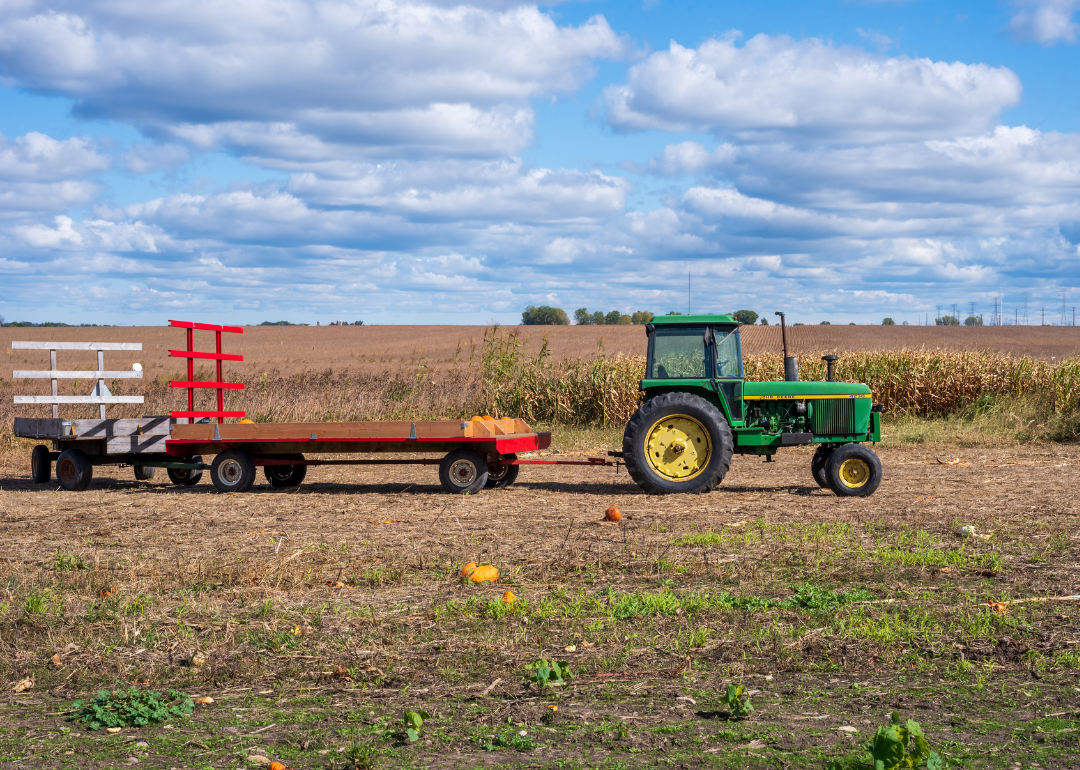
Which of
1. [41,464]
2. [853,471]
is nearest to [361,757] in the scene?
[853,471]

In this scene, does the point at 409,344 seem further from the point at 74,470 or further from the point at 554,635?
the point at 554,635

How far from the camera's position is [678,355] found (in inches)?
417

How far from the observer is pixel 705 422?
10141 millimetres

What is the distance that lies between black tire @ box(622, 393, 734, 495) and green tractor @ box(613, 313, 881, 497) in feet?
0.04

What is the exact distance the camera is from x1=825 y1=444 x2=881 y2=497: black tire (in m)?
10.1

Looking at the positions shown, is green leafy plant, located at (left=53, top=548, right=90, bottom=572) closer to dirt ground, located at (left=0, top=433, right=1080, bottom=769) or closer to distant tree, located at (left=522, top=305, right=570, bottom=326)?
dirt ground, located at (left=0, top=433, right=1080, bottom=769)

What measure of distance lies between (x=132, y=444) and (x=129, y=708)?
27.9 ft

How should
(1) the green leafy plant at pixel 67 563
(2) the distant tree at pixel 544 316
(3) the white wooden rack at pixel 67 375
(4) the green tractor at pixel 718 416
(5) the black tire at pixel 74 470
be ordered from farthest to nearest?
1. (2) the distant tree at pixel 544 316
2. (5) the black tire at pixel 74 470
3. (3) the white wooden rack at pixel 67 375
4. (4) the green tractor at pixel 718 416
5. (1) the green leafy plant at pixel 67 563

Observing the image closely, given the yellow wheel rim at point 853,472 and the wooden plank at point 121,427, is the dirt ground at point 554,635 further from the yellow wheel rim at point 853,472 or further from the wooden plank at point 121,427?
the wooden plank at point 121,427

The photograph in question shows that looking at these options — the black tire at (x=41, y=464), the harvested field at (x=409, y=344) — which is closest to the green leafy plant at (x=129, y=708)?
the black tire at (x=41, y=464)

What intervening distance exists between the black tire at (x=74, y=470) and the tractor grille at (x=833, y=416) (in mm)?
9333

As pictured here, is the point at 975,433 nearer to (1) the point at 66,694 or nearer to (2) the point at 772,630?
(2) the point at 772,630

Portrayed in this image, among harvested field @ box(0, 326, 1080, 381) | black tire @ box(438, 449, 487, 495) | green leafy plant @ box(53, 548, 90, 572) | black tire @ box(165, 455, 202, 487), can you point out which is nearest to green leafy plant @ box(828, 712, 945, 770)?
green leafy plant @ box(53, 548, 90, 572)

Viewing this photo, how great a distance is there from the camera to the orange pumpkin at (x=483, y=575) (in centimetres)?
602
